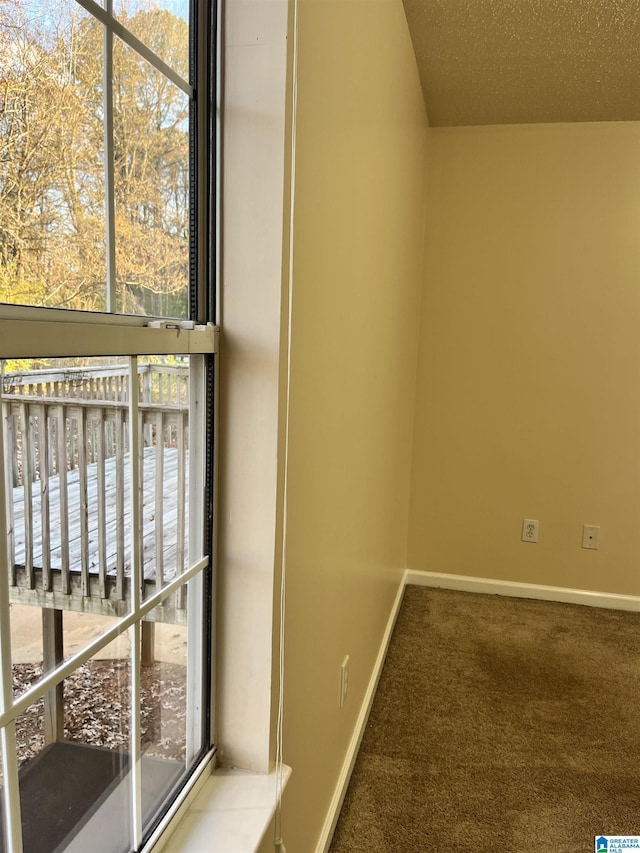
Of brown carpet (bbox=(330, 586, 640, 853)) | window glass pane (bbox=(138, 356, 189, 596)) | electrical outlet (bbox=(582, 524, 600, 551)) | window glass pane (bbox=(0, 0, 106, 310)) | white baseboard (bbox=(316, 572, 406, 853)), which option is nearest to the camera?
window glass pane (bbox=(0, 0, 106, 310))

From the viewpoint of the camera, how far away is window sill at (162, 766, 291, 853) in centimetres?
86

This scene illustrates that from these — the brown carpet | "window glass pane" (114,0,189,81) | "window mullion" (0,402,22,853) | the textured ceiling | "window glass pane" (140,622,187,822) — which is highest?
the textured ceiling

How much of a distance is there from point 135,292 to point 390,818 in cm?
150

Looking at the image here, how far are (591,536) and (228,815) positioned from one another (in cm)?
259

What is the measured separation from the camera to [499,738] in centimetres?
198

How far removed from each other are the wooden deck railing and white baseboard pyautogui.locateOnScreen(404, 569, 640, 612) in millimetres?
2505

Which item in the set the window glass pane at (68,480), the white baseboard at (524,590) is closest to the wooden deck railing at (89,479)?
the window glass pane at (68,480)

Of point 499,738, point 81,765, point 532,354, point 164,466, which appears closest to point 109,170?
point 164,466

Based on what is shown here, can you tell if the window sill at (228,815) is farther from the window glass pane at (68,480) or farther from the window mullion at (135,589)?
the window glass pane at (68,480)

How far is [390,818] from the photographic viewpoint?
5.32 ft

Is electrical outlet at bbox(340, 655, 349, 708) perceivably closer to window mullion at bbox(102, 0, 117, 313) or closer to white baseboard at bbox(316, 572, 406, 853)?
white baseboard at bbox(316, 572, 406, 853)

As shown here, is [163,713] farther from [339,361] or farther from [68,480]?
[339,361]

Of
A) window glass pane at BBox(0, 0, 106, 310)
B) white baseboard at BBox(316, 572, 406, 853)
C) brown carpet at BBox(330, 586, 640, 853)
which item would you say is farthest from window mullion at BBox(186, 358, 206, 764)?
brown carpet at BBox(330, 586, 640, 853)

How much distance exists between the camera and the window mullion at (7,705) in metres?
0.56
